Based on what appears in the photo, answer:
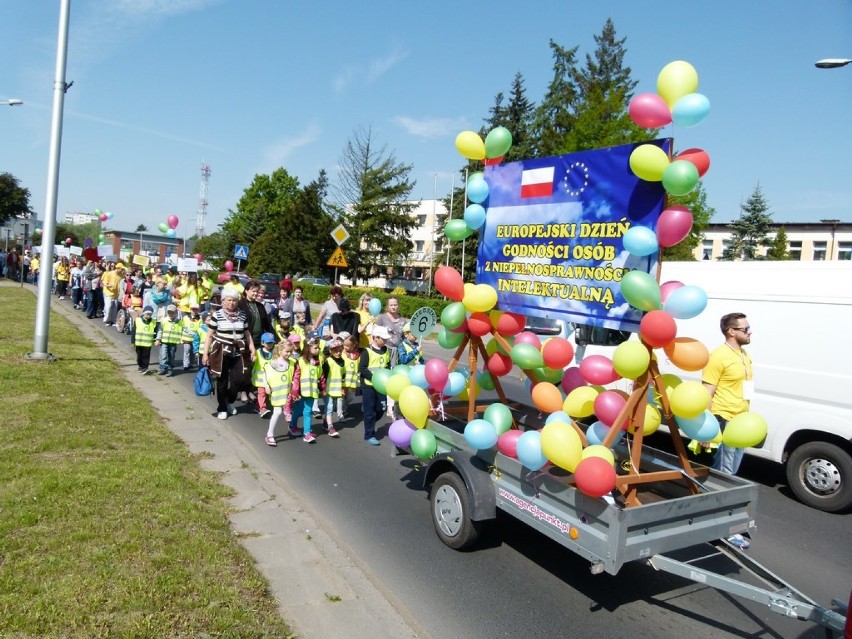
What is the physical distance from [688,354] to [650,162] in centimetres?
128

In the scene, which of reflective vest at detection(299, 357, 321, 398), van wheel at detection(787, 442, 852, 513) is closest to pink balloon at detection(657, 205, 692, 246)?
van wheel at detection(787, 442, 852, 513)

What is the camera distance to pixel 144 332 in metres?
11.1

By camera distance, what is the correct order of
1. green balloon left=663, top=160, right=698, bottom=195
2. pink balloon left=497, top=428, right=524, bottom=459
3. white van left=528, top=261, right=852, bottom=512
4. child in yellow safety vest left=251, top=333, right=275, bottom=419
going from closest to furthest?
green balloon left=663, top=160, right=698, bottom=195 → pink balloon left=497, top=428, right=524, bottom=459 → white van left=528, top=261, right=852, bottom=512 → child in yellow safety vest left=251, top=333, right=275, bottom=419

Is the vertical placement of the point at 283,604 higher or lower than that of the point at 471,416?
lower

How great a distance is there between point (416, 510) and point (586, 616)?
2092 mm

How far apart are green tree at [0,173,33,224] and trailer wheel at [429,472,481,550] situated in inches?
2001

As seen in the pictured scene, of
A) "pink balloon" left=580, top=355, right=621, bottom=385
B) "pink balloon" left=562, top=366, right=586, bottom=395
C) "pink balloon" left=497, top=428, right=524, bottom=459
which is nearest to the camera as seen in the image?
"pink balloon" left=580, top=355, right=621, bottom=385

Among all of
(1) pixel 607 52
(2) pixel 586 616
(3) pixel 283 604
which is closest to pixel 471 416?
(2) pixel 586 616

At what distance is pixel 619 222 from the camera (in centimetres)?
441

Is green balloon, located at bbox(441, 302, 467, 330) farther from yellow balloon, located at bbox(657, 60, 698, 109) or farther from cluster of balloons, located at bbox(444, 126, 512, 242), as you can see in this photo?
yellow balloon, located at bbox(657, 60, 698, 109)

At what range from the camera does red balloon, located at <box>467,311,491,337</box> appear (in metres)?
5.47

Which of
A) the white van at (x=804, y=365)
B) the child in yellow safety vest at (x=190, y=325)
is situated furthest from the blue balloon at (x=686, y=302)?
the child in yellow safety vest at (x=190, y=325)

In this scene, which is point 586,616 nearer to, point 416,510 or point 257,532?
point 416,510

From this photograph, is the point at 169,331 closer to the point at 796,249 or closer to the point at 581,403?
the point at 581,403
